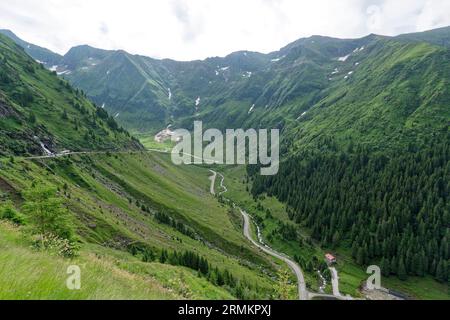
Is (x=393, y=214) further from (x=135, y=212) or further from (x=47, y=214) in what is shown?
(x=47, y=214)

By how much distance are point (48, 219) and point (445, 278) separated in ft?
471

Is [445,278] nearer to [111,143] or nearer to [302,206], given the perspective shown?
[302,206]

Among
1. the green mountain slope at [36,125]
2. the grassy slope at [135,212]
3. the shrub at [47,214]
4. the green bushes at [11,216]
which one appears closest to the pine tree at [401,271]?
the grassy slope at [135,212]

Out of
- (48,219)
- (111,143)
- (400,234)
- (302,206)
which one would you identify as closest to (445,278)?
(400,234)

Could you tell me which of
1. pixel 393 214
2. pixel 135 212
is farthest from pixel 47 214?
pixel 393 214

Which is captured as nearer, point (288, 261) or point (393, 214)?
point (288, 261)

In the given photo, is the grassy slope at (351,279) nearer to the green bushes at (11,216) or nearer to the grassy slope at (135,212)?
the grassy slope at (135,212)

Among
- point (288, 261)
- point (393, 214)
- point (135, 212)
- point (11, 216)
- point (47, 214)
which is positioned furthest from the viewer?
point (393, 214)

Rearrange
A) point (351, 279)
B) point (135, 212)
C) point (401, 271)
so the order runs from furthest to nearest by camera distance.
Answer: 1. point (401, 271)
2. point (351, 279)
3. point (135, 212)

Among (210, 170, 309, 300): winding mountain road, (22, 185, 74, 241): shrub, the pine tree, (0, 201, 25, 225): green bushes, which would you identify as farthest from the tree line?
(0, 201, 25, 225): green bushes

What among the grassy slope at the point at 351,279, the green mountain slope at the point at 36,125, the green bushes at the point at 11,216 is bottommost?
the grassy slope at the point at 351,279

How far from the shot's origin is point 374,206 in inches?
6560
